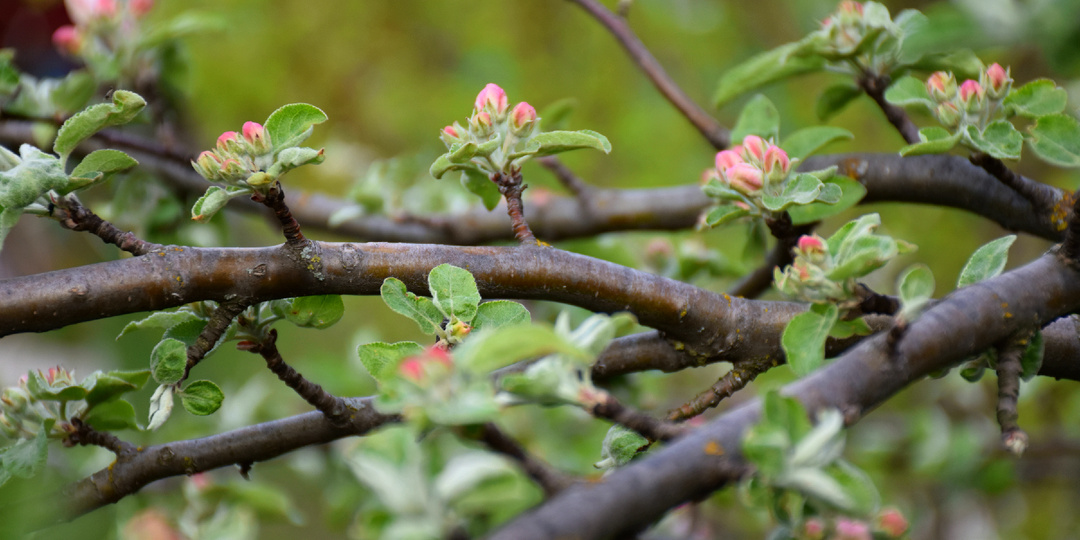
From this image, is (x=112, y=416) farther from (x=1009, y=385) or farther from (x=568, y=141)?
(x=1009, y=385)

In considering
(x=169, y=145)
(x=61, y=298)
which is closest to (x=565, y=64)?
(x=169, y=145)

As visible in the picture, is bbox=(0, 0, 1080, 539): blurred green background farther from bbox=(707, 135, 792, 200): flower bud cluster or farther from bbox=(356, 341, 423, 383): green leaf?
bbox=(356, 341, 423, 383): green leaf

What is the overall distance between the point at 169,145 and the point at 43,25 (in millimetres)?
1850

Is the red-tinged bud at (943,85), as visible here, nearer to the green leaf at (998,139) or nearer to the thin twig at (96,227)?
the green leaf at (998,139)

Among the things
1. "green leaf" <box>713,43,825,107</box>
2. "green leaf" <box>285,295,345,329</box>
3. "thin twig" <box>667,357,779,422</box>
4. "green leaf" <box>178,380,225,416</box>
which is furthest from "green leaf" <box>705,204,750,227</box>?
"green leaf" <box>178,380,225,416</box>

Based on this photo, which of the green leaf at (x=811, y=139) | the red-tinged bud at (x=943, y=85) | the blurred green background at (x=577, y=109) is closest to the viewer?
the red-tinged bud at (x=943, y=85)

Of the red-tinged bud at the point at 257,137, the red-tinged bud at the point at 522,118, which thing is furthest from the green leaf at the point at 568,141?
the red-tinged bud at the point at 257,137

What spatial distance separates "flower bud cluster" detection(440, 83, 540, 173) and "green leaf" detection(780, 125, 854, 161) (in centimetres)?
34

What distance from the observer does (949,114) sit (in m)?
0.67

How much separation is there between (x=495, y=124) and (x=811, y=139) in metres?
0.40

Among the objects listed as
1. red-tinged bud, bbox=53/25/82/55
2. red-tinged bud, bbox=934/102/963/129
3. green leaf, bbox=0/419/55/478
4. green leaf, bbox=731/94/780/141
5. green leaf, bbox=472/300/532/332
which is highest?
red-tinged bud, bbox=934/102/963/129

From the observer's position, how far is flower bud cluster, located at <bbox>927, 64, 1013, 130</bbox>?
2.16ft

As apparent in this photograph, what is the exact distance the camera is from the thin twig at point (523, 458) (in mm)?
393

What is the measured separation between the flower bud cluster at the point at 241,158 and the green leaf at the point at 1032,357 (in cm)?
60
